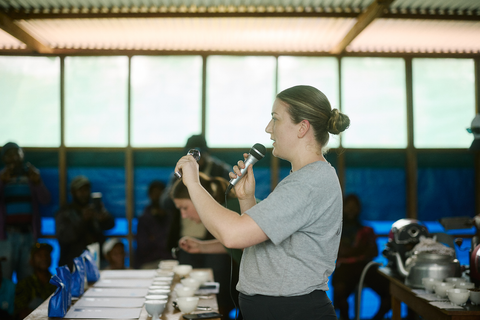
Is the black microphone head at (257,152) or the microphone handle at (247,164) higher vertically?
the black microphone head at (257,152)

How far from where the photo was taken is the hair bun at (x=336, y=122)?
59.0 inches

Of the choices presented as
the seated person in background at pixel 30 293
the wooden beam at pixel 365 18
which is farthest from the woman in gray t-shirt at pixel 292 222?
the seated person in background at pixel 30 293

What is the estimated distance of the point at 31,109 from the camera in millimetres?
5090

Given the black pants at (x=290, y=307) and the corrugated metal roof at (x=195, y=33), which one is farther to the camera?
the corrugated metal roof at (x=195, y=33)

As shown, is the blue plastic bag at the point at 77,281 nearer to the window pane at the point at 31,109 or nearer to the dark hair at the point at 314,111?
the dark hair at the point at 314,111

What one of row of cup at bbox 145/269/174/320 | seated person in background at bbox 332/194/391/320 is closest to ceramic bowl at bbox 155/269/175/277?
row of cup at bbox 145/269/174/320

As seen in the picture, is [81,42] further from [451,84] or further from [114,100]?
[451,84]

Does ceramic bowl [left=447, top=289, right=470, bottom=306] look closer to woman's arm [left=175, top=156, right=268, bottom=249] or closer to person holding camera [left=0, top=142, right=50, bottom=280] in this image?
woman's arm [left=175, top=156, right=268, bottom=249]

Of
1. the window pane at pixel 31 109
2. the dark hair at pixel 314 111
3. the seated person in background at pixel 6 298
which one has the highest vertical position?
the window pane at pixel 31 109

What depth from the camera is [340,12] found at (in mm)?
4230

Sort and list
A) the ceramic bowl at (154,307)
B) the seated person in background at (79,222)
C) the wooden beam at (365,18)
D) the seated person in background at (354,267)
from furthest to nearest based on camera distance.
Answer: the seated person in background at (79,222) → the seated person in background at (354,267) → the wooden beam at (365,18) → the ceramic bowl at (154,307)

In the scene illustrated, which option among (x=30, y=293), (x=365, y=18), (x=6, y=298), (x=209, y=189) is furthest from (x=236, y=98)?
(x=6, y=298)

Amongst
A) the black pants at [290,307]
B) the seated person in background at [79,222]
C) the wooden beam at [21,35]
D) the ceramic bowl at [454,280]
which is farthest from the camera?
the seated person in background at [79,222]

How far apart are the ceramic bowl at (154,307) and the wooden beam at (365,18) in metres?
3.04
